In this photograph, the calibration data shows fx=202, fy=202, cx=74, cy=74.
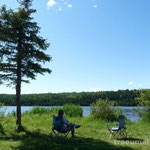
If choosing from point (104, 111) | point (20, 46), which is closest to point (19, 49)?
point (20, 46)

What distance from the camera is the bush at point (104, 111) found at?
47.6ft

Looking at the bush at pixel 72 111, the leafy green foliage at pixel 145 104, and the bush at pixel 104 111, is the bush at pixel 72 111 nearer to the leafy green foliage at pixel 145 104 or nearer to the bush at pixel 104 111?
the bush at pixel 104 111

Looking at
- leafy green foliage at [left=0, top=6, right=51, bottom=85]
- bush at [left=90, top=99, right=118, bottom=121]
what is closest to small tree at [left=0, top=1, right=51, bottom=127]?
leafy green foliage at [left=0, top=6, right=51, bottom=85]

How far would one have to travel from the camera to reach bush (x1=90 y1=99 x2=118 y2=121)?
1452cm

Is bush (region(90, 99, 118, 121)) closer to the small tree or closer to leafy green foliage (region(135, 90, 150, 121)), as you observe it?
leafy green foliage (region(135, 90, 150, 121))

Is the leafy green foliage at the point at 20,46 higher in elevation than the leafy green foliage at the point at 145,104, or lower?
higher

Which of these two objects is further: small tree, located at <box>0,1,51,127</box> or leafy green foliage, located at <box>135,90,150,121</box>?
leafy green foliage, located at <box>135,90,150,121</box>

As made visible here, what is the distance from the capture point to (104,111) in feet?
48.1

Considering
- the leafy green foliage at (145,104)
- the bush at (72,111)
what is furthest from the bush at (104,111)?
the bush at (72,111)

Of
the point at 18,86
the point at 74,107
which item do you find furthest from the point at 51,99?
the point at 18,86

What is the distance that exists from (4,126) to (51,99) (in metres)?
Result: 78.8

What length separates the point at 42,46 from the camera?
10180 millimetres

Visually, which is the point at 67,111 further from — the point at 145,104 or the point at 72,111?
the point at 145,104

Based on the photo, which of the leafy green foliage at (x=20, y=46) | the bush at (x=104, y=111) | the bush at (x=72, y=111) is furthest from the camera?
the bush at (x=72, y=111)
